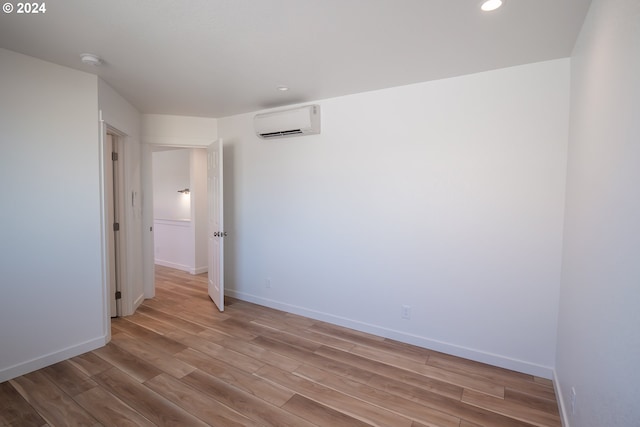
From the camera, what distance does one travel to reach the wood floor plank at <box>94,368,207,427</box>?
1.88 m

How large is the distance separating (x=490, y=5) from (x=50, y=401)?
3.70 meters

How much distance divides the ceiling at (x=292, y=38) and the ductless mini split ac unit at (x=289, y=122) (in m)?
0.37

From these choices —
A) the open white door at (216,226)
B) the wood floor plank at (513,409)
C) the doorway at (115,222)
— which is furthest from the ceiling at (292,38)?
the wood floor plank at (513,409)

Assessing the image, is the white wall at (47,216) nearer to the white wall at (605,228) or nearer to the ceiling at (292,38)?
the ceiling at (292,38)

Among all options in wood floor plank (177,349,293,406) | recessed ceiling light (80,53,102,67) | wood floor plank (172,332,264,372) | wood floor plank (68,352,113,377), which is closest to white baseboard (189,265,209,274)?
wood floor plank (172,332,264,372)

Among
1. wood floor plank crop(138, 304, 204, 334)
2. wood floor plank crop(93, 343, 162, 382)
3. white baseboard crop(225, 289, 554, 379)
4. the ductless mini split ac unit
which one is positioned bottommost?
wood floor plank crop(93, 343, 162, 382)

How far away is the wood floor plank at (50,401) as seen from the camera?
1877 millimetres

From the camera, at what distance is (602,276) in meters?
1.30

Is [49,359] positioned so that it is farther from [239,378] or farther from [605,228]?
[605,228]

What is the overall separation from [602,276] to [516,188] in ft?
4.00

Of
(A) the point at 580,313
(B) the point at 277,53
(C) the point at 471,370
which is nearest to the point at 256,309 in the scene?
(C) the point at 471,370

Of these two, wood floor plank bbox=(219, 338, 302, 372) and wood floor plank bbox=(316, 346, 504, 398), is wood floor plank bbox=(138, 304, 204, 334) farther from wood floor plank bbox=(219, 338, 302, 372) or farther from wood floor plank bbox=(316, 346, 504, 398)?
wood floor plank bbox=(316, 346, 504, 398)

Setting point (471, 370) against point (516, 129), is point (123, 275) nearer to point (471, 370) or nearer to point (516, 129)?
point (471, 370)

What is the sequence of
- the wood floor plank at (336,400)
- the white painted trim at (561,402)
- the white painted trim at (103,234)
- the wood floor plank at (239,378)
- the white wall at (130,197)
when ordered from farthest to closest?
the white wall at (130,197)
the white painted trim at (103,234)
the wood floor plank at (239,378)
the wood floor plank at (336,400)
the white painted trim at (561,402)
